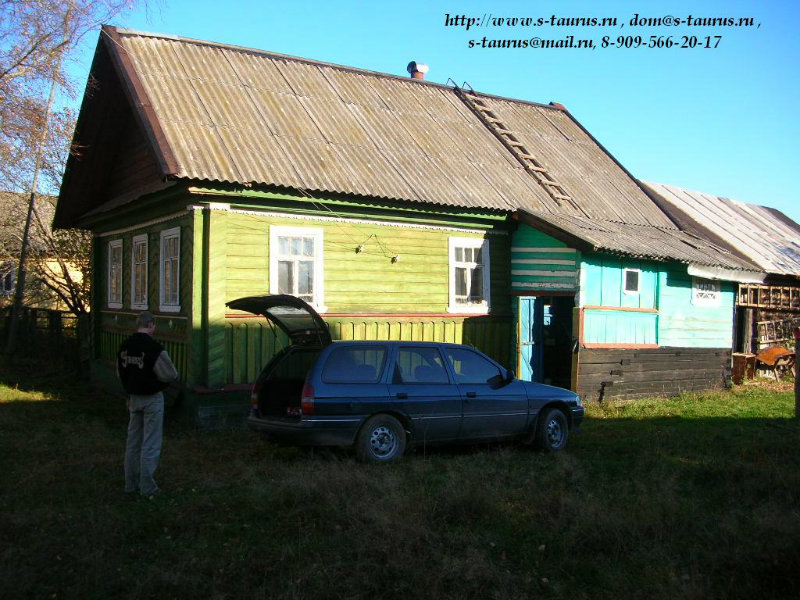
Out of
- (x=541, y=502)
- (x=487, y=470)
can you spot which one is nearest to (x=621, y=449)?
(x=487, y=470)

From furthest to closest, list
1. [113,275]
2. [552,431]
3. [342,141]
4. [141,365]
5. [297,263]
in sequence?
[113,275]
[342,141]
[297,263]
[552,431]
[141,365]

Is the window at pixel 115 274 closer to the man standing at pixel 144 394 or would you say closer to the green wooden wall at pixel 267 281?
the green wooden wall at pixel 267 281

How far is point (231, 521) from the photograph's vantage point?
660 cm

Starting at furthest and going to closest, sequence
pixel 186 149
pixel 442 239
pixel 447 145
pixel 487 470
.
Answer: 1. pixel 447 145
2. pixel 442 239
3. pixel 186 149
4. pixel 487 470

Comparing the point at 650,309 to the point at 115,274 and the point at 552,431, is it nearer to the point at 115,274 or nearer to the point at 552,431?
the point at 552,431

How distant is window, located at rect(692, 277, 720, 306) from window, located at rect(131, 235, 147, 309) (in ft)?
35.7

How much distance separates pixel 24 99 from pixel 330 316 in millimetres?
7476

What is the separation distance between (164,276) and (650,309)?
9.10 meters

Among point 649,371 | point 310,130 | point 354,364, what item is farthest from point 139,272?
point 649,371

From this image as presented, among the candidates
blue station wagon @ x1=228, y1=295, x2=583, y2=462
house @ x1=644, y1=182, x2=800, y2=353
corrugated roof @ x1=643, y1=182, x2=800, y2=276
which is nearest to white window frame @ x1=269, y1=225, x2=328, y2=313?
blue station wagon @ x1=228, y1=295, x2=583, y2=462

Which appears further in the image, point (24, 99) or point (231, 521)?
point (24, 99)

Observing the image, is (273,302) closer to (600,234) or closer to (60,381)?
(600,234)

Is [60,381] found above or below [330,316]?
below

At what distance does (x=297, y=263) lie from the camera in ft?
41.4
